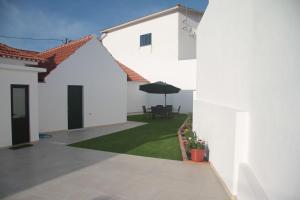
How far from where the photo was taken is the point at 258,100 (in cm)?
405

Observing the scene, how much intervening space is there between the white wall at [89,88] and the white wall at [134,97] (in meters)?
5.25

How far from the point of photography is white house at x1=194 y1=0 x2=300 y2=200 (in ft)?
8.82

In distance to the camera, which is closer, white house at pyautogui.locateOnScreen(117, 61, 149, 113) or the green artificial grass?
the green artificial grass

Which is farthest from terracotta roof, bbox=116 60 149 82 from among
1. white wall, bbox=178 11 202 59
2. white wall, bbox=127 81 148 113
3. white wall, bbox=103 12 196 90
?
white wall, bbox=178 11 202 59

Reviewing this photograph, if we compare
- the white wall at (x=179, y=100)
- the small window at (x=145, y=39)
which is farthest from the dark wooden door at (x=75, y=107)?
the small window at (x=145, y=39)

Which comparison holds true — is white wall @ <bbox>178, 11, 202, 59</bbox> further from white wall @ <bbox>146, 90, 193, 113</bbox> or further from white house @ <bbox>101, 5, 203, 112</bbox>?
white wall @ <bbox>146, 90, 193, 113</bbox>

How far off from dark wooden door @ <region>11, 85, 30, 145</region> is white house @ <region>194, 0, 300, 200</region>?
8.42 metres

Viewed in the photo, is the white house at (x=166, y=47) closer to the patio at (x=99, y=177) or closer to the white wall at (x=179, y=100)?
the white wall at (x=179, y=100)

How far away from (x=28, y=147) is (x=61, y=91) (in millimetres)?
5015

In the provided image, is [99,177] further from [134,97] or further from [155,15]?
[155,15]

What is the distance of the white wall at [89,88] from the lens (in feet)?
44.9

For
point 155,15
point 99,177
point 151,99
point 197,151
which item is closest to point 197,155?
point 197,151

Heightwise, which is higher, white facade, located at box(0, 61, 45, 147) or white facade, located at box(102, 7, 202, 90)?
white facade, located at box(102, 7, 202, 90)

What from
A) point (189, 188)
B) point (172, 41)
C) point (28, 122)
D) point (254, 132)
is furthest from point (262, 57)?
point (172, 41)
